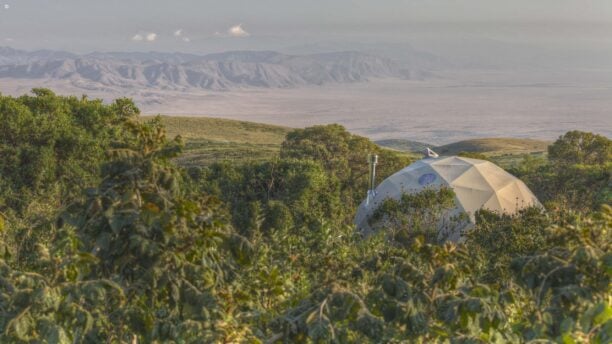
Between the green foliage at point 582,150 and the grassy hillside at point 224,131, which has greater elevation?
the green foliage at point 582,150

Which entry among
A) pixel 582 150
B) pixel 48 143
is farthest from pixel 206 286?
pixel 582 150

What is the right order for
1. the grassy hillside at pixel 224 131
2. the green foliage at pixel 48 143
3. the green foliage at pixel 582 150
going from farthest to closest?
the grassy hillside at pixel 224 131 < the green foliage at pixel 582 150 < the green foliage at pixel 48 143

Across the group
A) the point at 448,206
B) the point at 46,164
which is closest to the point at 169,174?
the point at 448,206

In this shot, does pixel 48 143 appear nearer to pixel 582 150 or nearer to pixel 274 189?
pixel 274 189

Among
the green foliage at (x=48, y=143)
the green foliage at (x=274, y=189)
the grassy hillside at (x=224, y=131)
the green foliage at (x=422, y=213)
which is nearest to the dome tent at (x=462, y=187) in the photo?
the green foliage at (x=422, y=213)

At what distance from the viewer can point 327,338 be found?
417 centimetres

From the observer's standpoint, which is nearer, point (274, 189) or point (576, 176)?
point (274, 189)

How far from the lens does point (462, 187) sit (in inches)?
1078

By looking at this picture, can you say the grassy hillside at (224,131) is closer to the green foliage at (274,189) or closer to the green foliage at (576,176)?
the green foliage at (576,176)

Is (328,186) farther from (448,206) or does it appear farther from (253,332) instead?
(253,332)

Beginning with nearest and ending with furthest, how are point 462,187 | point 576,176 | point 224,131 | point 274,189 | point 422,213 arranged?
point 422,213 → point 462,187 → point 274,189 → point 576,176 → point 224,131

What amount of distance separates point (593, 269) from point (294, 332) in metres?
2.28

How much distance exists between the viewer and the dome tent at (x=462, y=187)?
2664 cm

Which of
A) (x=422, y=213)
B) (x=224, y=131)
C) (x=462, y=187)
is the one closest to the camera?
(x=422, y=213)
